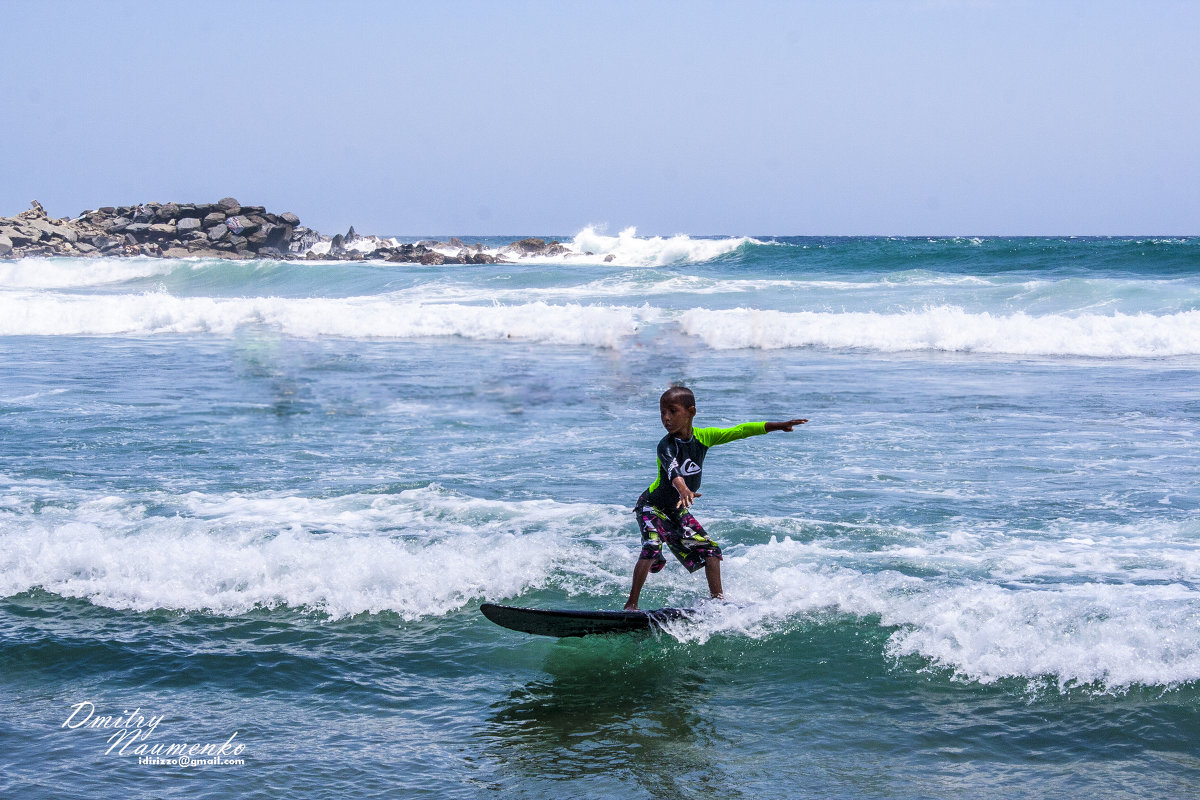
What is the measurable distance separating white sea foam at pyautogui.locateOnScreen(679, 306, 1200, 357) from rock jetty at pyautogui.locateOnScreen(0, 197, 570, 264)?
1438 inches

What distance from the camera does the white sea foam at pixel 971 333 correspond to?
63.8 ft

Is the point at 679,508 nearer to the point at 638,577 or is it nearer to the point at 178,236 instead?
the point at 638,577

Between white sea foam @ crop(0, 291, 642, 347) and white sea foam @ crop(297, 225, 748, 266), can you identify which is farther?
white sea foam @ crop(297, 225, 748, 266)

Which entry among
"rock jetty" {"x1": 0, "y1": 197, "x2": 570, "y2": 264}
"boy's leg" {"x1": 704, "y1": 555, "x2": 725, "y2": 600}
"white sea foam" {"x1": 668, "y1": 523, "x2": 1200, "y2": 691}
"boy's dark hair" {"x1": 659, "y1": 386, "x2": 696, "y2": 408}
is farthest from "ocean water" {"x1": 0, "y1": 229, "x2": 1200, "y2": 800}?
"rock jetty" {"x1": 0, "y1": 197, "x2": 570, "y2": 264}

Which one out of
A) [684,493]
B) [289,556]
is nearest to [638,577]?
[684,493]

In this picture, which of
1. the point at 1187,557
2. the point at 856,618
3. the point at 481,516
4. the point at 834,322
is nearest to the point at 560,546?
the point at 481,516

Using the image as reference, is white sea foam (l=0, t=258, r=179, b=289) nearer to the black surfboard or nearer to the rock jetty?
the rock jetty

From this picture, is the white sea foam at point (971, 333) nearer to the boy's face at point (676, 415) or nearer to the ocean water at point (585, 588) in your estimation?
the ocean water at point (585, 588)

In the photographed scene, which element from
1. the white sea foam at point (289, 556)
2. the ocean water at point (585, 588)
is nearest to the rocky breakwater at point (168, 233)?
the ocean water at point (585, 588)

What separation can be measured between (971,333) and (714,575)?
1653 centimetres

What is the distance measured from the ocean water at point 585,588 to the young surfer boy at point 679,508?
1.18 feet

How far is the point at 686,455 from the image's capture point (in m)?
5.72

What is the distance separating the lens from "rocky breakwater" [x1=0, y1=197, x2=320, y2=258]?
2351 inches

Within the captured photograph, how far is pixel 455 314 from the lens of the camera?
26.2m
